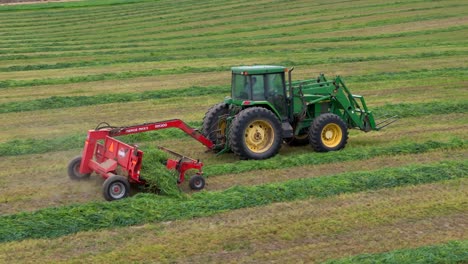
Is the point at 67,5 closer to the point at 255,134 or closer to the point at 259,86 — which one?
the point at 259,86

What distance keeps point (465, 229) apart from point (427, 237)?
607 mm

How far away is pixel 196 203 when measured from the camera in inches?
349

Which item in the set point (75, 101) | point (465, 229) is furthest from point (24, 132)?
point (465, 229)

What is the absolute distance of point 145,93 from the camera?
19156 millimetres

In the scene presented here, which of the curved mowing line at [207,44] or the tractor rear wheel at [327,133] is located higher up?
the curved mowing line at [207,44]

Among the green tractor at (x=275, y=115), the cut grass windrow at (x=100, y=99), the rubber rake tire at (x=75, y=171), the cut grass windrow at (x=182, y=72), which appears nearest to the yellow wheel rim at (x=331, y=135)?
the green tractor at (x=275, y=115)

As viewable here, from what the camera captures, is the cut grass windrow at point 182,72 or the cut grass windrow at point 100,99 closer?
the cut grass windrow at point 100,99

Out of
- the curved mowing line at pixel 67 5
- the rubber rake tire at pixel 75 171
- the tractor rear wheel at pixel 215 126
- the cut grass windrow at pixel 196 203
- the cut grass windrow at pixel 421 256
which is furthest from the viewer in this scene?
the curved mowing line at pixel 67 5

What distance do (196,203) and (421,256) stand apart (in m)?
3.25

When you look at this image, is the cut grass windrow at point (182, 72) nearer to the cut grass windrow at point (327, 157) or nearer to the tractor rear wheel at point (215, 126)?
the cut grass windrow at point (327, 157)

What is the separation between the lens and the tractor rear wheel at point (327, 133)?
11609mm

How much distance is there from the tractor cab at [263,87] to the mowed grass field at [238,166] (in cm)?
101

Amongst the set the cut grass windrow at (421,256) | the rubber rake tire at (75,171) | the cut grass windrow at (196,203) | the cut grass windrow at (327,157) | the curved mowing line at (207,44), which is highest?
the curved mowing line at (207,44)

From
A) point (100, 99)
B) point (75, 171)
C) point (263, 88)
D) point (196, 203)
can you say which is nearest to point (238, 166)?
point (263, 88)
